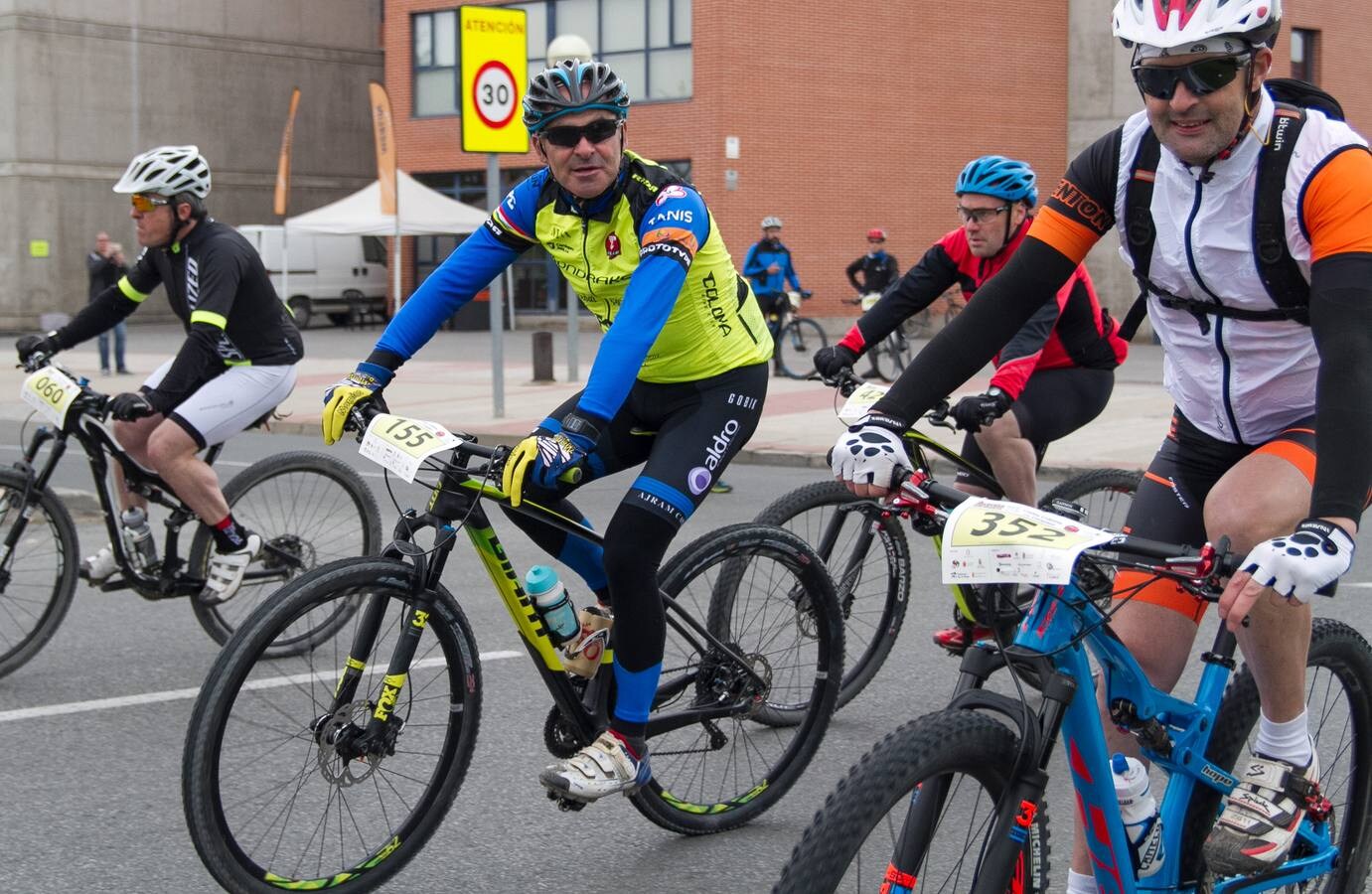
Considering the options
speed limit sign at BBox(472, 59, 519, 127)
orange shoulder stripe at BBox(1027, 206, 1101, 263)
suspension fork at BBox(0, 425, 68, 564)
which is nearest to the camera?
orange shoulder stripe at BBox(1027, 206, 1101, 263)

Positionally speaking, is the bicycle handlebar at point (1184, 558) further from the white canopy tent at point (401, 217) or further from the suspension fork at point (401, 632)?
the white canopy tent at point (401, 217)

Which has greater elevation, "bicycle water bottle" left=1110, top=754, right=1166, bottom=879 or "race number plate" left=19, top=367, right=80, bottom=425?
"race number plate" left=19, top=367, right=80, bottom=425

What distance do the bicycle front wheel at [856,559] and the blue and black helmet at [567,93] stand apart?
65.3 inches

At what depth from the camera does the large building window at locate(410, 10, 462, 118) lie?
37.7 metres

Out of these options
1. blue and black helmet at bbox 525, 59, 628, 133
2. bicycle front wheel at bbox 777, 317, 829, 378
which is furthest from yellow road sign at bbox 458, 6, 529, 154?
blue and black helmet at bbox 525, 59, 628, 133

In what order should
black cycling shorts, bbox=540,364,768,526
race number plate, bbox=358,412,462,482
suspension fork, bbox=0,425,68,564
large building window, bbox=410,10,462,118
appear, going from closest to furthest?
race number plate, bbox=358,412,462,482 → black cycling shorts, bbox=540,364,768,526 → suspension fork, bbox=0,425,68,564 → large building window, bbox=410,10,462,118

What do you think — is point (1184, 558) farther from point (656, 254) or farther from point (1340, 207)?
point (656, 254)

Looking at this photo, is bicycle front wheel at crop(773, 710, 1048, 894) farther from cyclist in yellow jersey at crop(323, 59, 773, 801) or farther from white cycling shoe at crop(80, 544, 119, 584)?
white cycling shoe at crop(80, 544, 119, 584)

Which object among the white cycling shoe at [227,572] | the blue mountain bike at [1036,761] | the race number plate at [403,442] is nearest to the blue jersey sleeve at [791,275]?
the white cycling shoe at [227,572]

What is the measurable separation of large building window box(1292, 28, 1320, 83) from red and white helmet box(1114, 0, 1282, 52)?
36.3 m

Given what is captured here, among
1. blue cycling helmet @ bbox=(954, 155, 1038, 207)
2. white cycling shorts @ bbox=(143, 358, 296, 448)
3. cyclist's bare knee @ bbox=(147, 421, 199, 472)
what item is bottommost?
cyclist's bare knee @ bbox=(147, 421, 199, 472)

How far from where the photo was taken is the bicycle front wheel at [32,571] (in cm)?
612

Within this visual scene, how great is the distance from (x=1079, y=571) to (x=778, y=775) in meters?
2.20

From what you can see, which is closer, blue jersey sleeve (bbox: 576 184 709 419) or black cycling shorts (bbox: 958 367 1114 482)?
blue jersey sleeve (bbox: 576 184 709 419)
